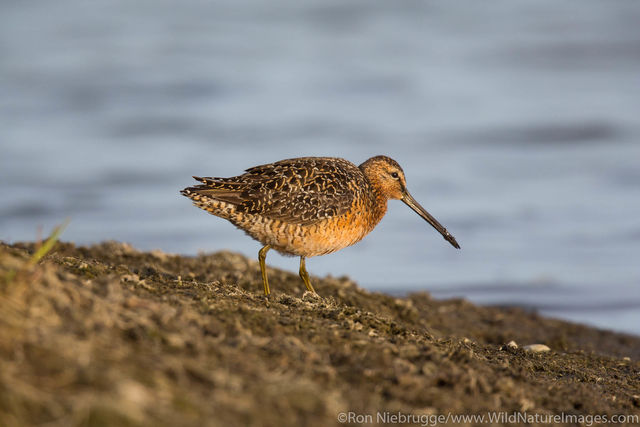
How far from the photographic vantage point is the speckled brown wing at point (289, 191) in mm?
7707

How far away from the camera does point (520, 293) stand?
477 inches

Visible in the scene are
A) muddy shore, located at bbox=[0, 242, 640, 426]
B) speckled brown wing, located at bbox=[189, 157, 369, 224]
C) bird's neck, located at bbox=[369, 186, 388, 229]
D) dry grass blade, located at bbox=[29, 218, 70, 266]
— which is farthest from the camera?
bird's neck, located at bbox=[369, 186, 388, 229]

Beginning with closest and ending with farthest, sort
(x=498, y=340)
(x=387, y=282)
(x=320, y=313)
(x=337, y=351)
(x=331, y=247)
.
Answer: (x=337, y=351)
(x=320, y=313)
(x=331, y=247)
(x=498, y=340)
(x=387, y=282)

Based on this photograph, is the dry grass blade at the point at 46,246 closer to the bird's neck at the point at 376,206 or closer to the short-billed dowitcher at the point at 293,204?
the short-billed dowitcher at the point at 293,204

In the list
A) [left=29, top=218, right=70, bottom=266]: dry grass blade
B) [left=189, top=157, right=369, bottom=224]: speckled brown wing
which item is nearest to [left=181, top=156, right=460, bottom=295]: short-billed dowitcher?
[left=189, top=157, right=369, bottom=224]: speckled brown wing

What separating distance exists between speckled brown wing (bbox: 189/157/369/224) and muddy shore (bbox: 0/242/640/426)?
1.64m

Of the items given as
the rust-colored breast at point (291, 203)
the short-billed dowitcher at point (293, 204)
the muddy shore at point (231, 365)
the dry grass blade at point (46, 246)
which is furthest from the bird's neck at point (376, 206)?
the dry grass blade at point (46, 246)

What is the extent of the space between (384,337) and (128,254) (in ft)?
15.0

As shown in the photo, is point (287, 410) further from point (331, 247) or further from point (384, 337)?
point (331, 247)

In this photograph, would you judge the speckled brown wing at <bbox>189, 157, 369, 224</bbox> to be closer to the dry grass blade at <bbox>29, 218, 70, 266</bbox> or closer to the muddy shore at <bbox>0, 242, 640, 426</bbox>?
the muddy shore at <bbox>0, 242, 640, 426</bbox>

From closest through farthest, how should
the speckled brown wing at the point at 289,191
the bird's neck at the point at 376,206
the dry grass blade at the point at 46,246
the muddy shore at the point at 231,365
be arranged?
the muddy shore at the point at 231,365, the dry grass blade at the point at 46,246, the speckled brown wing at the point at 289,191, the bird's neck at the point at 376,206

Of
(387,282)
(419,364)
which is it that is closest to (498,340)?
(387,282)

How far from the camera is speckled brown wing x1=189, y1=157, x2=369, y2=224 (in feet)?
25.3

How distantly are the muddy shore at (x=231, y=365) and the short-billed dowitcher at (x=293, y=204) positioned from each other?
1627 millimetres
